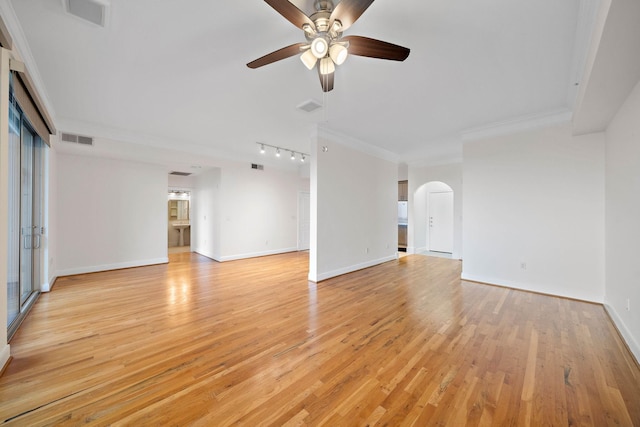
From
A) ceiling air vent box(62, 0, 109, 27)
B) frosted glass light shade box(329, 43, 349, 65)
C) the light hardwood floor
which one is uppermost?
ceiling air vent box(62, 0, 109, 27)

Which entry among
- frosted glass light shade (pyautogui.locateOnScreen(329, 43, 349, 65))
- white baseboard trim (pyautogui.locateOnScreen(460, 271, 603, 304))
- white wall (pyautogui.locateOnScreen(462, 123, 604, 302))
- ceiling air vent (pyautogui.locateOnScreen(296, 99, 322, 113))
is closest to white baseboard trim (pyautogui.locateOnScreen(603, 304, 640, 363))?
white baseboard trim (pyautogui.locateOnScreen(460, 271, 603, 304))

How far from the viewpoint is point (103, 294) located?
3746mm

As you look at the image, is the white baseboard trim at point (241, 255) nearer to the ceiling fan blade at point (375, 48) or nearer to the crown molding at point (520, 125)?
the crown molding at point (520, 125)

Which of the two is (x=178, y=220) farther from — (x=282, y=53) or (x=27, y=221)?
(x=282, y=53)

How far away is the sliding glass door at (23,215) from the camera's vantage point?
103 inches

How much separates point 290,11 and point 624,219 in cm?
379

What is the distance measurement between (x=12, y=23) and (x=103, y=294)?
3.41 meters

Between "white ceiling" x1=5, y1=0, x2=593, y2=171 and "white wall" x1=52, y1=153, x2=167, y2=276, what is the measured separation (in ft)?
3.89

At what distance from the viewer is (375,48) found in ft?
5.81

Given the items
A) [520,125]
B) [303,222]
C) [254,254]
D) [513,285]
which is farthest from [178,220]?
[520,125]

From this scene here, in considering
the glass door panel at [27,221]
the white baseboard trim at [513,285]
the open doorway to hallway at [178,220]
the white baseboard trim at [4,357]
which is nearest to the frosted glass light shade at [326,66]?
the white baseboard trim at [4,357]

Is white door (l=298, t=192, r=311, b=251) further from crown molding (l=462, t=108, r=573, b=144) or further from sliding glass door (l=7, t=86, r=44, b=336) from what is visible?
sliding glass door (l=7, t=86, r=44, b=336)

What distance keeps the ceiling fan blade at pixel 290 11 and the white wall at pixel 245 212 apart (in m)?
5.14

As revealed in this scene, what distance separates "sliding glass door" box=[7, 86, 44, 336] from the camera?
262cm
